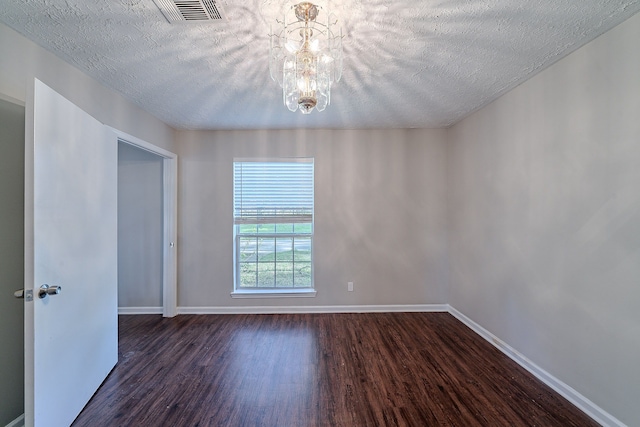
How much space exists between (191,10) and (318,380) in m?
2.65

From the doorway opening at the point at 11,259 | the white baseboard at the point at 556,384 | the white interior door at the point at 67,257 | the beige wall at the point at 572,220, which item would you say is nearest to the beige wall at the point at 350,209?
the beige wall at the point at 572,220

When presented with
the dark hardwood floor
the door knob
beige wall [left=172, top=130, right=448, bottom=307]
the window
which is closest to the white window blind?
Answer: the window

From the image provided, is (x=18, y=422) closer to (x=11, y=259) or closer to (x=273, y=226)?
(x=11, y=259)

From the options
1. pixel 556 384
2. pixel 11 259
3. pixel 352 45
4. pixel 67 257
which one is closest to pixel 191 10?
pixel 352 45

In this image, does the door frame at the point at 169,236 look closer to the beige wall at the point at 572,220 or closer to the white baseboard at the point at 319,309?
the white baseboard at the point at 319,309

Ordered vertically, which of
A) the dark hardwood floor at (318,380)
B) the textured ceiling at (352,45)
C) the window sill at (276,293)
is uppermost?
the textured ceiling at (352,45)

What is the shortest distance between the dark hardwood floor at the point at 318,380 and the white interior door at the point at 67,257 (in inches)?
14.3

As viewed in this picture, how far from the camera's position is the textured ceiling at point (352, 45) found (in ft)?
4.47

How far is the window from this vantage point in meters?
3.38

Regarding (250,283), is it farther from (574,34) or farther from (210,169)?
(574,34)

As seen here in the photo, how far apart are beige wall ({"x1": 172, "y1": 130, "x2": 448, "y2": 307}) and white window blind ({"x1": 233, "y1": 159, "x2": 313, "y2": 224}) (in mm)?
123

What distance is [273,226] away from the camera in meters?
3.41

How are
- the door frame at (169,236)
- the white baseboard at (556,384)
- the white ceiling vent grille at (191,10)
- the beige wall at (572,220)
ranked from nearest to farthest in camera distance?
the white ceiling vent grille at (191,10) < the beige wall at (572,220) < the white baseboard at (556,384) < the door frame at (169,236)

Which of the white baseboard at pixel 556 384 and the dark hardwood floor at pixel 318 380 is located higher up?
the white baseboard at pixel 556 384
